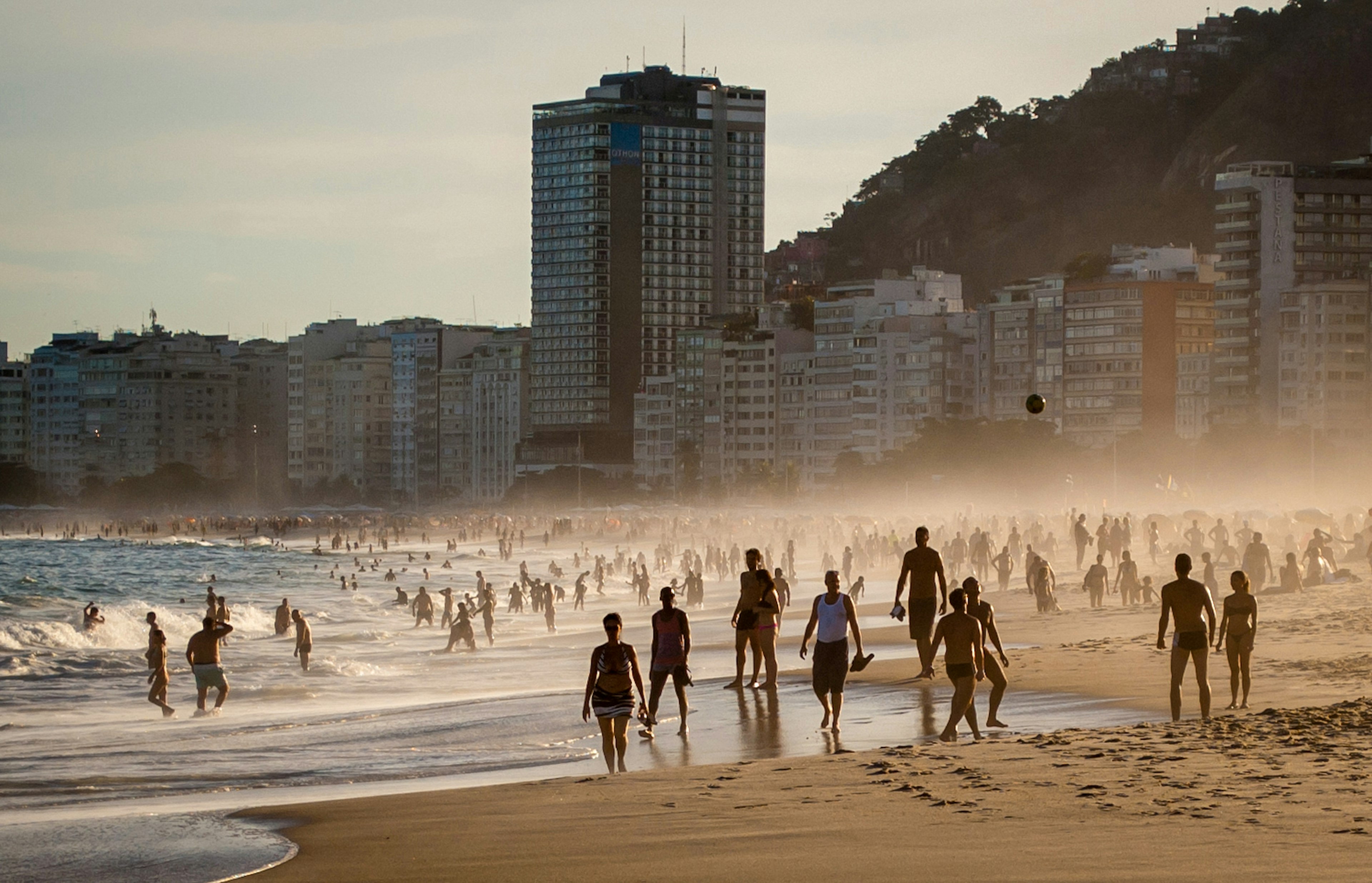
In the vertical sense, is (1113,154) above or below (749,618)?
above

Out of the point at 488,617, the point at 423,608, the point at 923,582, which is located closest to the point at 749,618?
the point at 923,582

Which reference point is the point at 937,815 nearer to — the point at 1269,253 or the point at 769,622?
the point at 769,622

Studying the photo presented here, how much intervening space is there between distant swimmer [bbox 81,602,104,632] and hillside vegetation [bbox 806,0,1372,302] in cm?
12330

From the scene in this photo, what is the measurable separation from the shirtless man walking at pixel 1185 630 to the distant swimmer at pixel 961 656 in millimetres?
1529

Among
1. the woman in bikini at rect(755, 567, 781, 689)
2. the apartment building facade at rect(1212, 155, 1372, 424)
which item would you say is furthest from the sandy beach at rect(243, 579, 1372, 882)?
the apartment building facade at rect(1212, 155, 1372, 424)

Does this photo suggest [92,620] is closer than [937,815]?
No

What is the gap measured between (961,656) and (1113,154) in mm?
160220

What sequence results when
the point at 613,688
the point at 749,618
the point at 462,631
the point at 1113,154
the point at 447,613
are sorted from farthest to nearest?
1. the point at 1113,154
2. the point at 447,613
3. the point at 462,631
4. the point at 749,618
5. the point at 613,688

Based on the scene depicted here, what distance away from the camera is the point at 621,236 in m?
159

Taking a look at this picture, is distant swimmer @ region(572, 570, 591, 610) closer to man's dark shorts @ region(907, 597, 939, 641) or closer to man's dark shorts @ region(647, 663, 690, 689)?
man's dark shorts @ region(907, 597, 939, 641)

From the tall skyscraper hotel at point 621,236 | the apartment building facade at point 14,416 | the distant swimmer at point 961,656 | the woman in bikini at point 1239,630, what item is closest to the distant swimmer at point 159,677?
the distant swimmer at point 961,656

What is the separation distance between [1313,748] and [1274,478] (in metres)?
85.8

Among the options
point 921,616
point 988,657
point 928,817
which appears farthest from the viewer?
point 921,616

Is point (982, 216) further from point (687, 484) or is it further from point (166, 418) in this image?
point (166, 418)
